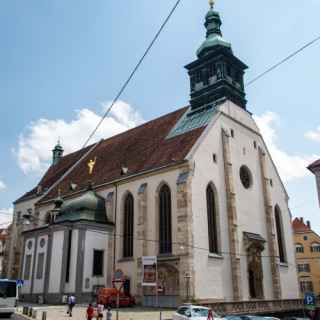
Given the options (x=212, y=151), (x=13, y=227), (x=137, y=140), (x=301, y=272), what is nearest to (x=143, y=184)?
(x=212, y=151)

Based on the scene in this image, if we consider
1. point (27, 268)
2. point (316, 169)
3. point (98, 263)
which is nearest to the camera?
point (98, 263)

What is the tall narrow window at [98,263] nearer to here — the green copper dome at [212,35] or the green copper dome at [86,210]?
the green copper dome at [86,210]

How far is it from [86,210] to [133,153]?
23.5 ft

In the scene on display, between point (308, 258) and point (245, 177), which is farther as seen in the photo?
point (308, 258)

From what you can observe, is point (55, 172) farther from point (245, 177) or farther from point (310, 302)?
point (310, 302)

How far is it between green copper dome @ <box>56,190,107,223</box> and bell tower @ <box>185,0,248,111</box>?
1186 centimetres

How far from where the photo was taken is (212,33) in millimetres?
37219

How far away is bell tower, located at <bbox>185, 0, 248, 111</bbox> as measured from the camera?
33.2 meters

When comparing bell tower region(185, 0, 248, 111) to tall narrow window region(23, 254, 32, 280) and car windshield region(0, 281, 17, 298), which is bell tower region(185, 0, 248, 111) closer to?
tall narrow window region(23, 254, 32, 280)

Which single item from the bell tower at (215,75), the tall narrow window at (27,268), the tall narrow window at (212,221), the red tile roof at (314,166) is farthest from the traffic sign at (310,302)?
the tall narrow window at (27,268)

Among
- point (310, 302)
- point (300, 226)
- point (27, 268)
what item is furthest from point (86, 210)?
point (300, 226)

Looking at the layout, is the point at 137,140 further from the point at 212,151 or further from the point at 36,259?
the point at 36,259

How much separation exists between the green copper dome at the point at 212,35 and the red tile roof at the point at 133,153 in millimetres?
6070

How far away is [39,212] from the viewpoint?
3997 cm
